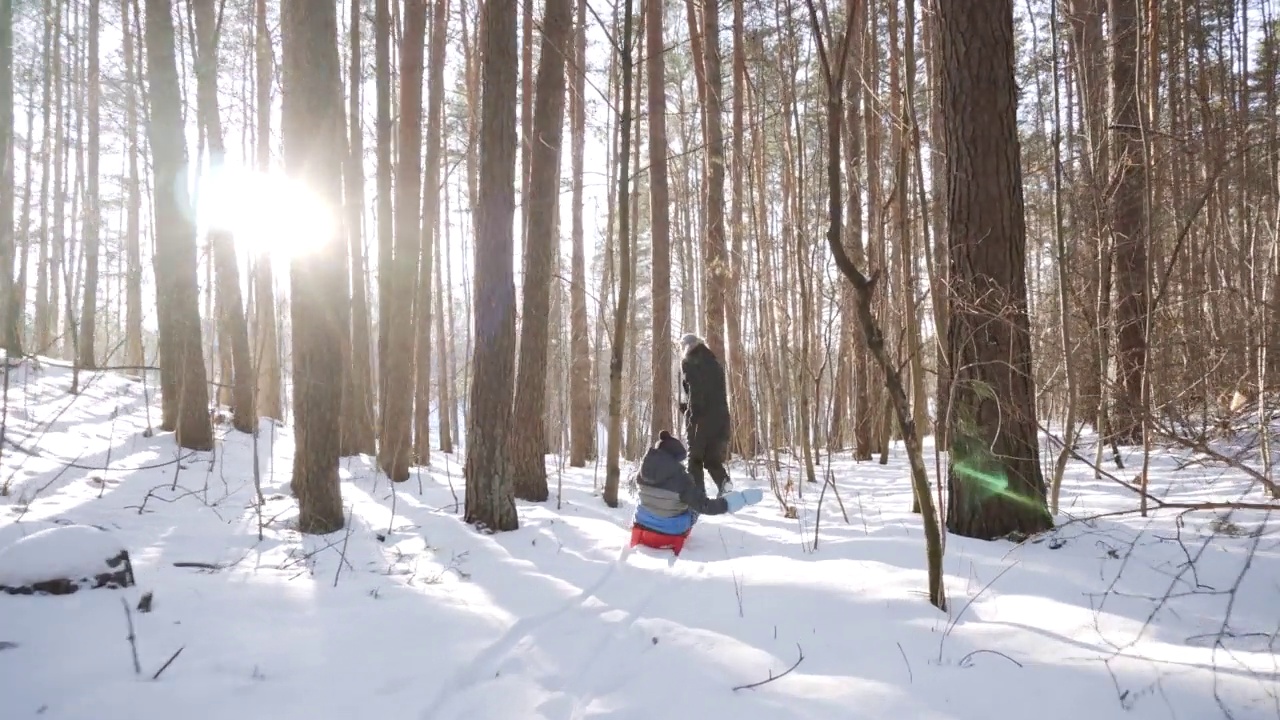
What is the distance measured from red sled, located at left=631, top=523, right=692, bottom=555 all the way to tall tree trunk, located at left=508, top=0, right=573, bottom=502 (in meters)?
2.07

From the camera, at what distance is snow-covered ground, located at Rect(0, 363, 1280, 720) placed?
6.86 ft

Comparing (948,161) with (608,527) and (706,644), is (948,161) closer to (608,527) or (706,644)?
(706,644)

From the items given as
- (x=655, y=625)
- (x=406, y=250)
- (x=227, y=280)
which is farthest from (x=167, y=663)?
(x=227, y=280)

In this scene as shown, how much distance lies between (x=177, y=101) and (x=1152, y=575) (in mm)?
10357

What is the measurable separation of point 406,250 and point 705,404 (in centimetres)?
457

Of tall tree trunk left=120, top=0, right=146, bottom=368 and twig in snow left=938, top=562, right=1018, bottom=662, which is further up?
tall tree trunk left=120, top=0, right=146, bottom=368

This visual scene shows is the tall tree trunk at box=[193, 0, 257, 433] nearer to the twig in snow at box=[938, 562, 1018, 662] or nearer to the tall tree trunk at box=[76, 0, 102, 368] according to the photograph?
the tall tree trunk at box=[76, 0, 102, 368]

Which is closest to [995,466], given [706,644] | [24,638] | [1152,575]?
[1152,575]

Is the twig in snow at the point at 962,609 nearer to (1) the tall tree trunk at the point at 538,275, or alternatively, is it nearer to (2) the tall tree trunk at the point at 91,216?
(1) the tall tree trunk at the point at 538,275

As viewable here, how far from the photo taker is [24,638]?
7.30 ft

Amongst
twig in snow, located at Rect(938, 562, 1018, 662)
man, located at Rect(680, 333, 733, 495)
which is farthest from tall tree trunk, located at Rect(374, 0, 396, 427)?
twig in snow, located at Rect(938, 562, 1018, 662)

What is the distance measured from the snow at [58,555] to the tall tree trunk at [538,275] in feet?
12.9

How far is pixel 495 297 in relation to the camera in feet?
16.6

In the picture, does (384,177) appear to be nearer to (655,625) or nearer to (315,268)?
(315,268)
